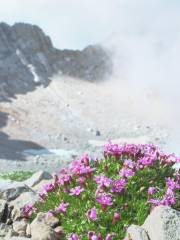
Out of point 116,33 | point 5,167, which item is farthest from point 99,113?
point 5,167

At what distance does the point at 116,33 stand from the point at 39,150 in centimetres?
6285

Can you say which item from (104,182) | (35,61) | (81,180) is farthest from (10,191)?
(35,61)

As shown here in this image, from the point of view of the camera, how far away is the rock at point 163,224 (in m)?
8.59

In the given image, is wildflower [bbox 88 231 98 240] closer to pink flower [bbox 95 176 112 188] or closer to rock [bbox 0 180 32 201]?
pink flower [bbox 95 176 112 188]

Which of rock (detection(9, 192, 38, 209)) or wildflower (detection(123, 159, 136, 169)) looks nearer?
wildflower (detection(123, 159, 136, 169))

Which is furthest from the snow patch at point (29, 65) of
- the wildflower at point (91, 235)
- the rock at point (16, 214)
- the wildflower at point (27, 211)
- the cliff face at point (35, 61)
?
the wildflower at point (91, 235)

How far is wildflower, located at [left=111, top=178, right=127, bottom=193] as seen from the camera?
969 cm

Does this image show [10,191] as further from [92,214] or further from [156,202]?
[156,202]

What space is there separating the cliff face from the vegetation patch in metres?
79.4

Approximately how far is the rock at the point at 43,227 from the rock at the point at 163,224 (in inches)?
54.3

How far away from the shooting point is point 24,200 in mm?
11812

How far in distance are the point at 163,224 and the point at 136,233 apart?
391 millimetres

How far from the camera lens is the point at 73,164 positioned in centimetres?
1105

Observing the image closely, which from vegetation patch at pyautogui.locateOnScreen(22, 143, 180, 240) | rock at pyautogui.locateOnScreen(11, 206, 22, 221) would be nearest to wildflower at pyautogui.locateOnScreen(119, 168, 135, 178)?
vegetation patch at pyautogui.locateOnScreen(22, 143, 180, 240)
